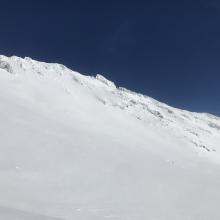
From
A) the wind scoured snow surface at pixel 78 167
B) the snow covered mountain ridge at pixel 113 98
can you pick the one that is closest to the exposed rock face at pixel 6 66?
the snow covered mountain ridge at pixel 113 98

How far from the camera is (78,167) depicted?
33.8m

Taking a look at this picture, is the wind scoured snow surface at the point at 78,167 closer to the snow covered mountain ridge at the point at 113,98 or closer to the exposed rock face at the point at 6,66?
the exposed rock face at the point at 6,66

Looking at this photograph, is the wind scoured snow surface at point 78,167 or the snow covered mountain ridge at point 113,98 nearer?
the wind scoured snow surface at point 78,167

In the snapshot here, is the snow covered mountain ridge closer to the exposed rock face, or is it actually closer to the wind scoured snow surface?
the exposed rock face

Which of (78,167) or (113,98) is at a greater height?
(113,98)

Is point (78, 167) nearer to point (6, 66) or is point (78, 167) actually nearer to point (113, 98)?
point (6, 66)

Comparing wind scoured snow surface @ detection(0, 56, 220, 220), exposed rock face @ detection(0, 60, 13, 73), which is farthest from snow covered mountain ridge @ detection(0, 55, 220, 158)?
wind scoured snow surface @ detection(0, 56, 220, 220)

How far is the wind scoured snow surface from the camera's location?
869 inches

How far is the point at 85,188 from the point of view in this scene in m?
27.3

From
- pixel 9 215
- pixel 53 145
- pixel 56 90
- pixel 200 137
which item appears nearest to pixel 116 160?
pixel 53 145

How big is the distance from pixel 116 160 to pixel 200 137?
65312 mm

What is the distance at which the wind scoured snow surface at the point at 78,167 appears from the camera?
2206 cm

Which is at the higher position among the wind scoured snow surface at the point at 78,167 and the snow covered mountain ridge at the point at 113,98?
the snow covered mountain ridge at the point at 113,98

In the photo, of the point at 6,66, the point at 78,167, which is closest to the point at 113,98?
the point at 6,66
